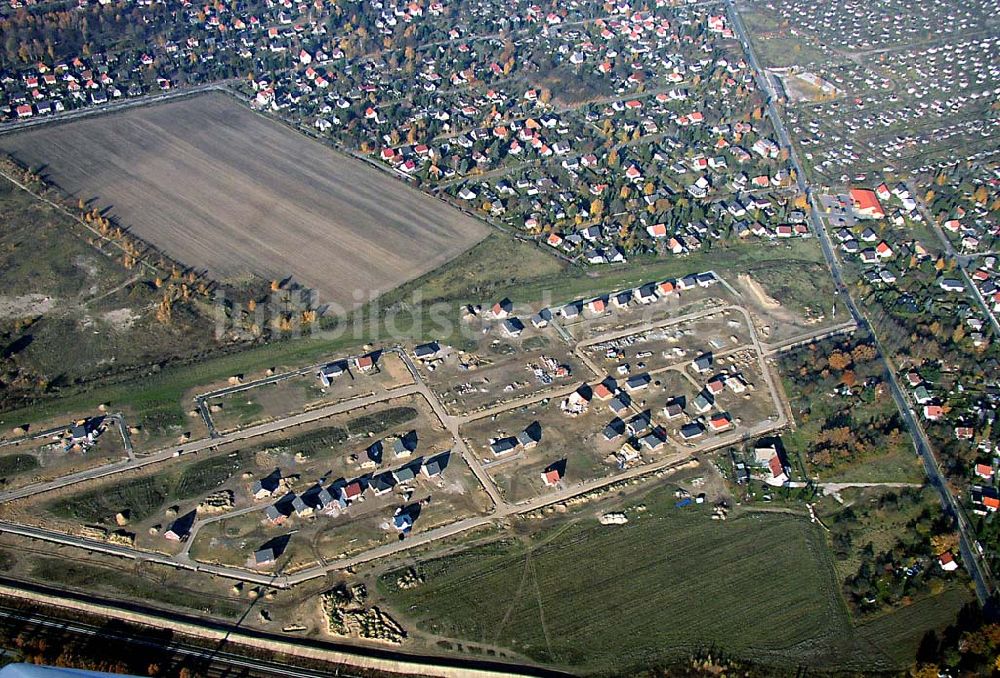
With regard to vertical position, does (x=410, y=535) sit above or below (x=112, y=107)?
below

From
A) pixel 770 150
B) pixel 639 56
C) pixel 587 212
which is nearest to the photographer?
pixel 587 212

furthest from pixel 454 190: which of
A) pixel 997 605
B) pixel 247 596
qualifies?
pixel 997 605

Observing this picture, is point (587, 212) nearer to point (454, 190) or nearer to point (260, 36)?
point (454, 190)

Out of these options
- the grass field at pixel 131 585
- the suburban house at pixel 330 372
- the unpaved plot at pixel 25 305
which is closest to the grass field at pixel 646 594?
the grass field at pixel 131 585

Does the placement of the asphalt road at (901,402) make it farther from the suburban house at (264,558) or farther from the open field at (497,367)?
the suburban house at (264,558)

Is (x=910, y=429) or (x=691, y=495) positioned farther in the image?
(x=910, y=429)

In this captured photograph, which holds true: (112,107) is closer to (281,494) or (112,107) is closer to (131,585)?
(281,494)

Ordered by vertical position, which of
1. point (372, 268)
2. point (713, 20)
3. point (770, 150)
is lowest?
point (372, 268)

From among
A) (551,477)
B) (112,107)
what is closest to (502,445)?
(551,477)
